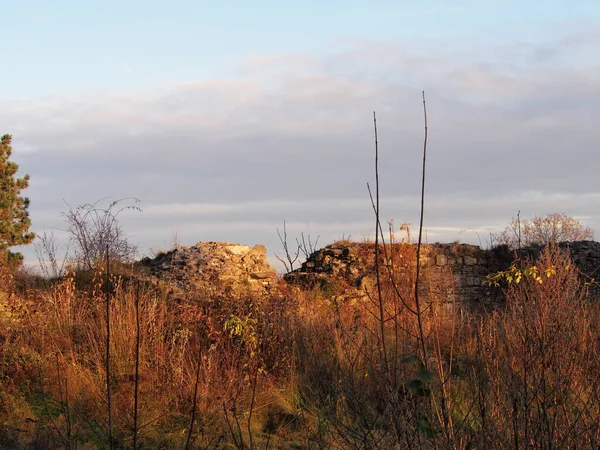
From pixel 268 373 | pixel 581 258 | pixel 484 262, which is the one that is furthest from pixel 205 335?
pixel 581 258

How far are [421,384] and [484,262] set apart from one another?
1523cm

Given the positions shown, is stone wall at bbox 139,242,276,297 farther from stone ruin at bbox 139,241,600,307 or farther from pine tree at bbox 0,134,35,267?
pine tree at bbox 0,134,35,267

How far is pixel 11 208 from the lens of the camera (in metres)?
23.2

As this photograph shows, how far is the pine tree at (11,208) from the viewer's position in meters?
22.7

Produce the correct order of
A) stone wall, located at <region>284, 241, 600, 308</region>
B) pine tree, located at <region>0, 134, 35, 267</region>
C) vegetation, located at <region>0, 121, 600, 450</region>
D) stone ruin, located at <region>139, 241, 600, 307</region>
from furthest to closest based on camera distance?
1. pine tree, located at <region>0, 134, 35, 267</region>
2. stone wall, located at <region>284, 241, 600, 308</region>
3. stone ruin, located at <region>139, 241, 600, 307</region>
4. vegetation, located at <region>0, 121, 600, 450</region>

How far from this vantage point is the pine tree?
22688mm

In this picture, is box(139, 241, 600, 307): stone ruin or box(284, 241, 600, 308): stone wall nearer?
box(139, 241, 600, 307): stone ruin

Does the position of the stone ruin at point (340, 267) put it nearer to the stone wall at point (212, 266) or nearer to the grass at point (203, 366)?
the stone wall at point (212, 266)

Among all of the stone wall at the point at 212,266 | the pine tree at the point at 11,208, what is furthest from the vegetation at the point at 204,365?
the pine tree at the point at 11,208

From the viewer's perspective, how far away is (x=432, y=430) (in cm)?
280

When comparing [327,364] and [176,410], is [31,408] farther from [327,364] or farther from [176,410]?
[327,364]

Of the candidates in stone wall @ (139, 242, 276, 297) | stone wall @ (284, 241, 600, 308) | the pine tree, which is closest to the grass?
stone wall @ (139, 242, 276, 297)

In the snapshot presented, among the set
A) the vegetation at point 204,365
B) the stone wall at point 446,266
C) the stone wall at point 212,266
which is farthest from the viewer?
the stone wall at point 446,266

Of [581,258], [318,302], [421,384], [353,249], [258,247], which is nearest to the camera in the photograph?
[421,384]
